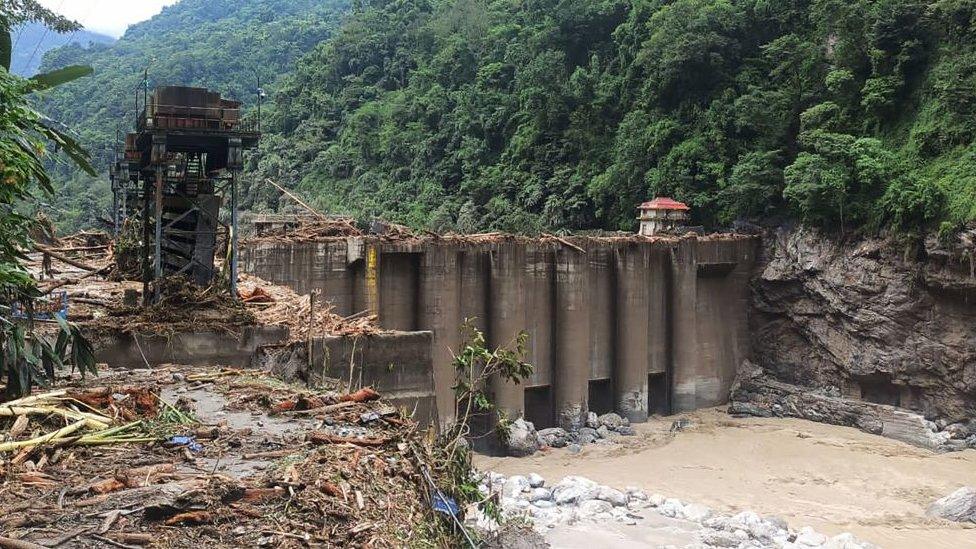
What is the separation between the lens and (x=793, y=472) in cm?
2656

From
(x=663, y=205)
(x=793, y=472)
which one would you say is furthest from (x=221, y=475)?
(x=663, y=205)

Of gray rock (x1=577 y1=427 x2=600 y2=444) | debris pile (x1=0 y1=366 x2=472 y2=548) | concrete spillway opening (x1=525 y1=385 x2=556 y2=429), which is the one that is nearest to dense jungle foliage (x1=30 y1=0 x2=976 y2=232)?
gray rock (x1=577 y1=427 x2=600 y2=444)

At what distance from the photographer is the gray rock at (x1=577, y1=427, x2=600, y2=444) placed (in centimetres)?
3014

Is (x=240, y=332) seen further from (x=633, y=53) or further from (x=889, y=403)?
(x=633, y=53)

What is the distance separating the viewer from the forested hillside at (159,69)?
82.6m

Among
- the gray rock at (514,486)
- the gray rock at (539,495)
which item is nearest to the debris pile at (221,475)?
the gray rock at (539,495)

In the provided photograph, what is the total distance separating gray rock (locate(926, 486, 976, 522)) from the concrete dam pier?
11715 mm

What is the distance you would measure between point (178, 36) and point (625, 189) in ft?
→ 417

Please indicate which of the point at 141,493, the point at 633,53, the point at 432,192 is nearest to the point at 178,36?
the point at 432,192

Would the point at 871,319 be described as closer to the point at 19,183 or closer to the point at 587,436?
the point at 587,436

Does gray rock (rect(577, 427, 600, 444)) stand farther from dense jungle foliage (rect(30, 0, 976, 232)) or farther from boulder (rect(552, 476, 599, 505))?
dense jungle foliage (rect(30, 0, 976, 232))

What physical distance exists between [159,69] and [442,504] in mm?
116938

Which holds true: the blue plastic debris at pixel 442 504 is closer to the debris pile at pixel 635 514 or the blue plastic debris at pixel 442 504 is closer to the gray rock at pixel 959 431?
the debris pile at pixel 635 514

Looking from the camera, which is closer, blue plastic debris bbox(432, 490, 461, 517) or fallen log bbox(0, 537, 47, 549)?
fallen log bbox(0, 537, 47, 549)
